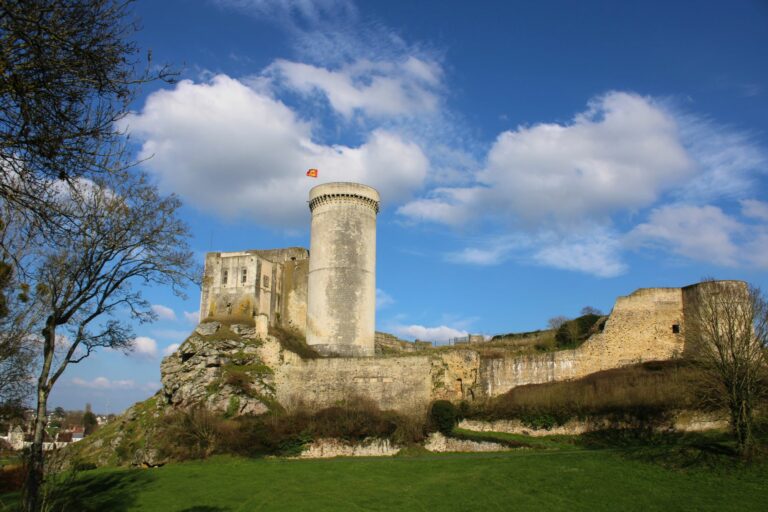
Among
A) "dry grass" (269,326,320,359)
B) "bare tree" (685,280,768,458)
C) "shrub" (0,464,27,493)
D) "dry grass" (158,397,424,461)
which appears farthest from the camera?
"dry grass" (269,326,320,359)

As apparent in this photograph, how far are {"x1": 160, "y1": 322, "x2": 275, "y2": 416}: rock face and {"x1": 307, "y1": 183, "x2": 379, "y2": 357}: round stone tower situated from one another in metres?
4.31

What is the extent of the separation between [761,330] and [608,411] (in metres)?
7.42

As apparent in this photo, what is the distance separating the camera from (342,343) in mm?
38531

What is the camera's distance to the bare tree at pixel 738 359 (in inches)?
805

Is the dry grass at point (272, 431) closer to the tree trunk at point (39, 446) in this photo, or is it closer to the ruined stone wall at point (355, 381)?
the ruined stone wall at point (355, 381)

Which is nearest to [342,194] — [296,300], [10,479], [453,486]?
[296,300]

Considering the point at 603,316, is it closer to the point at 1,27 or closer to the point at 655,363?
the point at 655,363

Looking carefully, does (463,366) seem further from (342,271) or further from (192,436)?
(192,436)

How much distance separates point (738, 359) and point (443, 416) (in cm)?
1399

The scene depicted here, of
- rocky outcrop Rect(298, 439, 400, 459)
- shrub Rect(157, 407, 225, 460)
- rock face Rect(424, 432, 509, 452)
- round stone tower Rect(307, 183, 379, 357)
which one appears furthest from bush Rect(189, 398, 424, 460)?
round stone tower Rect(307, 183, 379, 357)

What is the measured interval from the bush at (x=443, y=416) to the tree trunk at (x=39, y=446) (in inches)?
776

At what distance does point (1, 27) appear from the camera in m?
6.43

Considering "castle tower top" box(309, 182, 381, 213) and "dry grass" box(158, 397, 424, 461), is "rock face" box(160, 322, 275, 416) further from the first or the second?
"castle tower top" box(309, 182, 381, 213)

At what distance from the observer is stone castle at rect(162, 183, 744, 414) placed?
33.6 m
